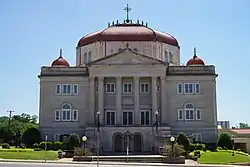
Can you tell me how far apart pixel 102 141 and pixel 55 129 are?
9.07 meters

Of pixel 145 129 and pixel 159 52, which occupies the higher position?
pixel 159 52

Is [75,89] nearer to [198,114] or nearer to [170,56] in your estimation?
[170,56]

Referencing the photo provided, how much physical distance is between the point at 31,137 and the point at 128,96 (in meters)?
16.0

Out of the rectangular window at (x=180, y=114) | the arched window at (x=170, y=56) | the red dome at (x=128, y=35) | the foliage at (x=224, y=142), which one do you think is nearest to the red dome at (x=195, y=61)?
the arched window at (x=170, y=56)

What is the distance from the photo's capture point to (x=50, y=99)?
66938 mm

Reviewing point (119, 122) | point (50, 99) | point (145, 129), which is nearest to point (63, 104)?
point (50, 99)

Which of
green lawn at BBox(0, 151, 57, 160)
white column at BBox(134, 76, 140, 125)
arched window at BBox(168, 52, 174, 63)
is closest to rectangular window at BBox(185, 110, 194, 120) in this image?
white column at BBox(134, 76, 140, 125)

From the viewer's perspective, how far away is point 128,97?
65.9 m

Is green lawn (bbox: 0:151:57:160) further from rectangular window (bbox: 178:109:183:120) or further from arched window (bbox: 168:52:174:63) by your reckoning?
arched window (bbox: 168:52:174:63)

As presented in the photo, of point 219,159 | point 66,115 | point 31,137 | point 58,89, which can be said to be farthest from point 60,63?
point 219,159

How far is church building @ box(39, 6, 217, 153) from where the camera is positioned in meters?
64.8

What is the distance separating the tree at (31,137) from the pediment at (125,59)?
13617 mm

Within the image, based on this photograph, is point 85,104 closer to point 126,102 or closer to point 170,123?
point 126,102

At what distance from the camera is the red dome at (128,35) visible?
235 feet
